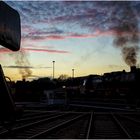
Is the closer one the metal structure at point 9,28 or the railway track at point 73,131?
the metal structure at point 9,28

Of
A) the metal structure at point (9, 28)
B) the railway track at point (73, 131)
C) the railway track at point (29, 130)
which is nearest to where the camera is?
the metal structure at point (9, 28)

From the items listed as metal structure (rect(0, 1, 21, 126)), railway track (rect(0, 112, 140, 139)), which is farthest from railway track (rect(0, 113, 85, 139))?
metal structure (rect(0, 1, 21, 126))

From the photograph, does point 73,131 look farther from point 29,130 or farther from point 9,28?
point 9,28

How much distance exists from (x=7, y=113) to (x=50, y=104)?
45910 millimetres

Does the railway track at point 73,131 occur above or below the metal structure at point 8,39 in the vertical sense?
below

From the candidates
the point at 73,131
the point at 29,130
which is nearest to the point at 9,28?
the point at 29,130

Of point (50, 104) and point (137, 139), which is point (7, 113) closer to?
point (137, 139)

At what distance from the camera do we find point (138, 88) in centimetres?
4794

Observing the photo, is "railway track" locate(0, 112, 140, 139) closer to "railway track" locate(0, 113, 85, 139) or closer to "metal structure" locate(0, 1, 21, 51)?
"railway track" locate(0, 113, 85, 139)

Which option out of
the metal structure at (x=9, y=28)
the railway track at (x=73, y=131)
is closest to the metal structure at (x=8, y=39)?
the metal structure at (x=9, y=28)

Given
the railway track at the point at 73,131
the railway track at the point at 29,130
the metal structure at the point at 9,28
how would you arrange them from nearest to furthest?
1. the metal structure at the point at 9,28
2. the railway track at the point at 29,130
3. the railway track at the point at 73,131

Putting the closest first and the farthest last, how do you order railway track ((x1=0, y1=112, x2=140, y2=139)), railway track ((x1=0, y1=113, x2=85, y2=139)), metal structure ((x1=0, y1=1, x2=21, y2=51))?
metal structure ((x1=0, y1=1, x2=21, y2=51))
railway track ((x1=0, y1=113, x2=85, y2=139))
railway track ((x1=0, y1=112, x2=140, y2=139))

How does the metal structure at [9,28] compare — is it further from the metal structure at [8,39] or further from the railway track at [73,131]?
the railway track at [73,131]

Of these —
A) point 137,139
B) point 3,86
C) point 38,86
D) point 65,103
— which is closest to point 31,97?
point 38,86
